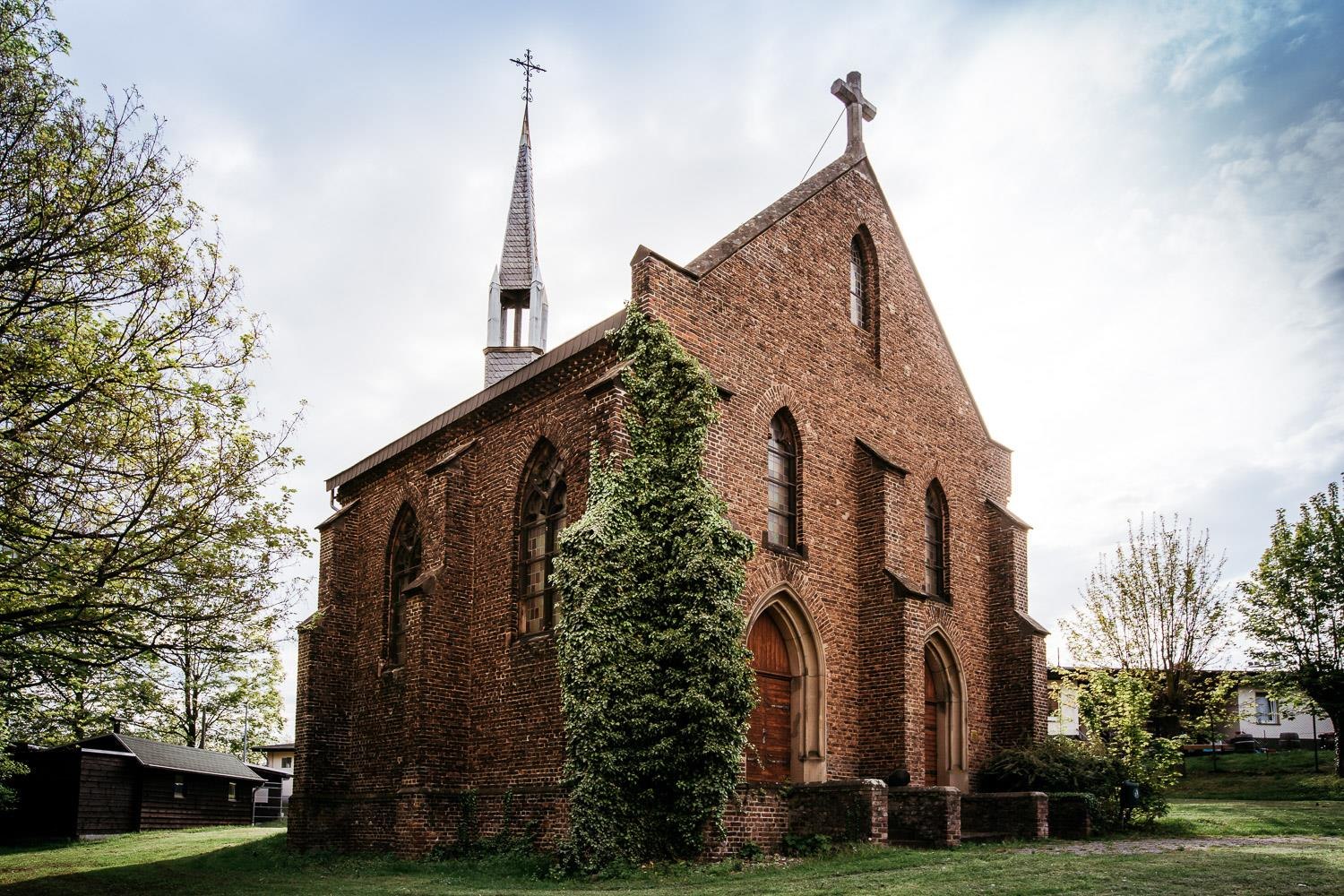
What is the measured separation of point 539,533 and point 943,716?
879cm

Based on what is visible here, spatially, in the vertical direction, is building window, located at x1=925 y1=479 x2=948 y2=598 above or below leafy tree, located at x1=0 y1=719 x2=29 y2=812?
above

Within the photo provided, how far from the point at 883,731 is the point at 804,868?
15.6 feet

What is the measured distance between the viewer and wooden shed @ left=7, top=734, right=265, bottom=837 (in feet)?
108

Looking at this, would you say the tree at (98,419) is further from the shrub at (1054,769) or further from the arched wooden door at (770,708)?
the shrub at (1054,769)

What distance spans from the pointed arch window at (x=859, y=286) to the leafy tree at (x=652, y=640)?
244 inches

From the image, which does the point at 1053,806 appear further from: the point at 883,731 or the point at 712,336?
the point at 712,336

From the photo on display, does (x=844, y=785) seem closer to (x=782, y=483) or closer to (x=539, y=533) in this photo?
(x=782, y=483)

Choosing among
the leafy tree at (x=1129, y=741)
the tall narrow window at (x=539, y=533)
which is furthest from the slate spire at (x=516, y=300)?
the leafy tree at (x=1129, y=741)

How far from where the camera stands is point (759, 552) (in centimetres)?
1723

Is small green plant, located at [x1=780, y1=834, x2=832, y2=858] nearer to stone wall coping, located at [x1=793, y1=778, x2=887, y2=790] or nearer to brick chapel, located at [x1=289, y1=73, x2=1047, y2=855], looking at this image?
brick chapel, located at [x1=289, y1=73, x2=1047, y2=855]

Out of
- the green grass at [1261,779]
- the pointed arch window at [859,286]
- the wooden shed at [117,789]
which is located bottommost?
the wooden shed at [117,789]

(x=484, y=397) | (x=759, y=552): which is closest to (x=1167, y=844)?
(x=759, y=552)

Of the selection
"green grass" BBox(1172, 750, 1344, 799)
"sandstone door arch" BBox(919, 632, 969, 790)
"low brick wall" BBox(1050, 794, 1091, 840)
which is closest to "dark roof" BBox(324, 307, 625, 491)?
"sandstone door arch" BBox(919, 632, 969, 790)

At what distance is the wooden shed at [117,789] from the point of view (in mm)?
32969
